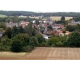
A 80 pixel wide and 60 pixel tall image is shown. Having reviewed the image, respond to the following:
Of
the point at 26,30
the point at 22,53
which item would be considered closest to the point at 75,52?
the point at 22,53

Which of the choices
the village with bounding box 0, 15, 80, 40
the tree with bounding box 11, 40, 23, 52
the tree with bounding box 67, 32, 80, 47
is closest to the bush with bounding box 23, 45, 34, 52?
the tree with bounding box 11, 40, 23, 52

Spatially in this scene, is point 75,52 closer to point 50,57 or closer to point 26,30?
point 50,57

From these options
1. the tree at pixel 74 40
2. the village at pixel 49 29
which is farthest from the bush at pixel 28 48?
the village at pixel 49 29

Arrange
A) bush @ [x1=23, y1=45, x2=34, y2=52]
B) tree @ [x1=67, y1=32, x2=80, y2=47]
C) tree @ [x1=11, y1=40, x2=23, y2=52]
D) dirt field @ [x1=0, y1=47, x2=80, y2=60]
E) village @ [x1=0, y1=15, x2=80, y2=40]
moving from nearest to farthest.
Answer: dirt field @ [x1=0, y1=47, x2=80, y2=60]
tree @ [x1=11, y1=40, x2=23, y2=52]
bush @ [x1=23, y1=45, x2=34, y2=52]
tree @ [x1=67, y1=32, x2=80, y2=47]
village @ [x1=0, y1=15, x2=80, y2=40]

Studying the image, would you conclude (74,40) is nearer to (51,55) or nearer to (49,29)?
(51,55)

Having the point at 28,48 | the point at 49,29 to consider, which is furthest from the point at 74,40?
the point at 49,29

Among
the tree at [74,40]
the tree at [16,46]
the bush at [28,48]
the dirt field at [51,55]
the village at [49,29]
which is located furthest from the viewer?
the village at [49,29]

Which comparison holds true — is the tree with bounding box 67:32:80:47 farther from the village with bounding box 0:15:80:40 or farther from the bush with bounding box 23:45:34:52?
the village with bounding box 0:15:80:40

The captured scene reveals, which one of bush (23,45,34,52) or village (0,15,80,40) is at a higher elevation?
bush (23,45,34,52)

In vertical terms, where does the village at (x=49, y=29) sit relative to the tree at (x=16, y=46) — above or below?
below

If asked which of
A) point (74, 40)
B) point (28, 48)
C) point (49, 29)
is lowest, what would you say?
point (49, 29)

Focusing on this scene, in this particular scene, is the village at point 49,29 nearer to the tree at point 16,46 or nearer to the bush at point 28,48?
the bush at point 28,48
